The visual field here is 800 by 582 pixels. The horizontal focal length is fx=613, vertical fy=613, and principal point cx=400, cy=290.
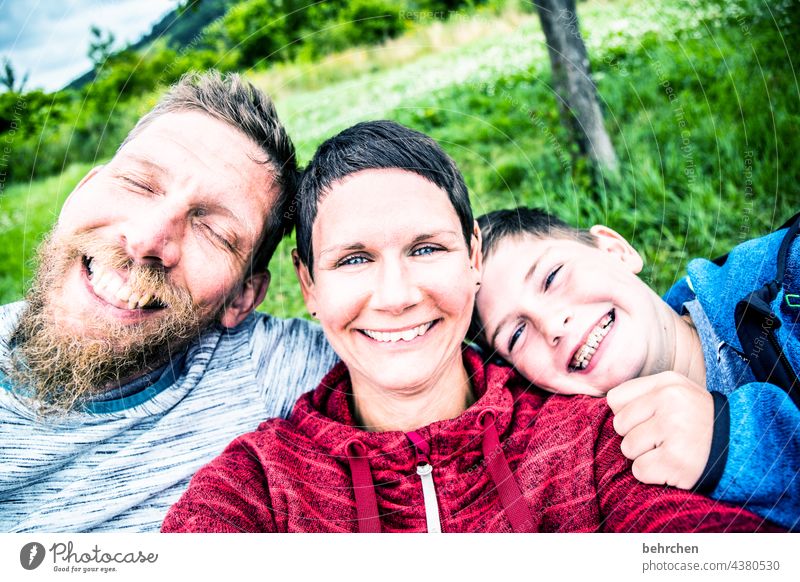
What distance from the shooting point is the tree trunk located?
5.20 ft

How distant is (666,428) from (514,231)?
0.51m

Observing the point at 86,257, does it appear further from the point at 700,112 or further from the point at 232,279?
the point at 700,112

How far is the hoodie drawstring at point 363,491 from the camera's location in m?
1.09

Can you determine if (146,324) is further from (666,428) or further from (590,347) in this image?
(666,428)

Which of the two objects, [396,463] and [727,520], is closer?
[727,520]

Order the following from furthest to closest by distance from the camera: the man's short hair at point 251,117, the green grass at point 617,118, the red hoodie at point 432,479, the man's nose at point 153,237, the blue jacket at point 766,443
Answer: the green grass at point 617,118, the man's short hair at point 251,117, the man's nose at point 153,237, the red hoodie at point 432,479, the blue jacket at point 766,443

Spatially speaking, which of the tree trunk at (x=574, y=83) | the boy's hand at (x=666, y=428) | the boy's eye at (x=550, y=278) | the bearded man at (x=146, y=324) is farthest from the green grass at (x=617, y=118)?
the boy's hand at (x=666, y=428)

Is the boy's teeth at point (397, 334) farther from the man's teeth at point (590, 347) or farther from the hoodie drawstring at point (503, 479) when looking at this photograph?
the man's teeth at point (590, 347)

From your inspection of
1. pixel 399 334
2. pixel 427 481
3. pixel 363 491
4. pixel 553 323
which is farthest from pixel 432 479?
pixel 553 323

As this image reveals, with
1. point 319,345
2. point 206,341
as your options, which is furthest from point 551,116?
point 206,341

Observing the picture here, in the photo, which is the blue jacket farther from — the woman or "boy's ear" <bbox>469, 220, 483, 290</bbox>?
"boy's ear" <bbox>469, 220, 483, 290</bbox>

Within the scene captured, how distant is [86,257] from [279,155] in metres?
0.45

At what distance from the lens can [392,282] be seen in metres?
1.08

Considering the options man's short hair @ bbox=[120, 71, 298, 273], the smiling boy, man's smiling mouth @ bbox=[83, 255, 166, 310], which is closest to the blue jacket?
the smiling boy
